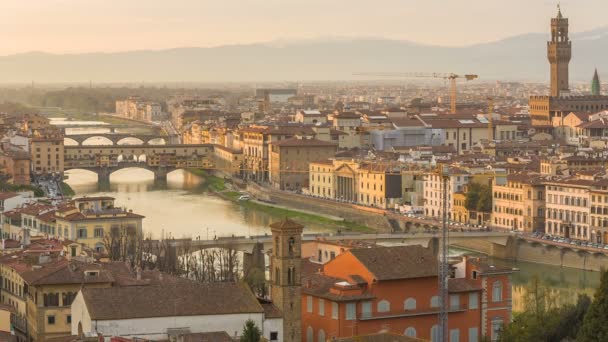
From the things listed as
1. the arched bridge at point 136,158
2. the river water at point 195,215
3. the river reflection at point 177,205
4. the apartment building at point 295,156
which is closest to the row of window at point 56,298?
the river water at point 195,215

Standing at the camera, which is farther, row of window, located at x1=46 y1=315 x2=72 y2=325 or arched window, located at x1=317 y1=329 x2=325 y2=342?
arched window, located at x1=317 y1=329 x2=325 y2=342

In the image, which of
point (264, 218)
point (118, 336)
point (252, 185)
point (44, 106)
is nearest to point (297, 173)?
point (252, 185)

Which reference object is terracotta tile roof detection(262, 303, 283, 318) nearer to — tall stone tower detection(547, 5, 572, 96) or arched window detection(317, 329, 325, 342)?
arched window detection(317, 329, 325, 342)

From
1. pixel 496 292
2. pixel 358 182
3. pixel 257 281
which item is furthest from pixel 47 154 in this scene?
pixel 496 292

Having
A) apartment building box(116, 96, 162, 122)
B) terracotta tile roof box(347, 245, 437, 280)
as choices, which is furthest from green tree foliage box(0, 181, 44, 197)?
apartment building box(116, 96, 162, 122)

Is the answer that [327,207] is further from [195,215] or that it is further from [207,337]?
[207,337]

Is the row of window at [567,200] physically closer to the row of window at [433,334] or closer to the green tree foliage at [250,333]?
Answer: the row of window at [433,334]
